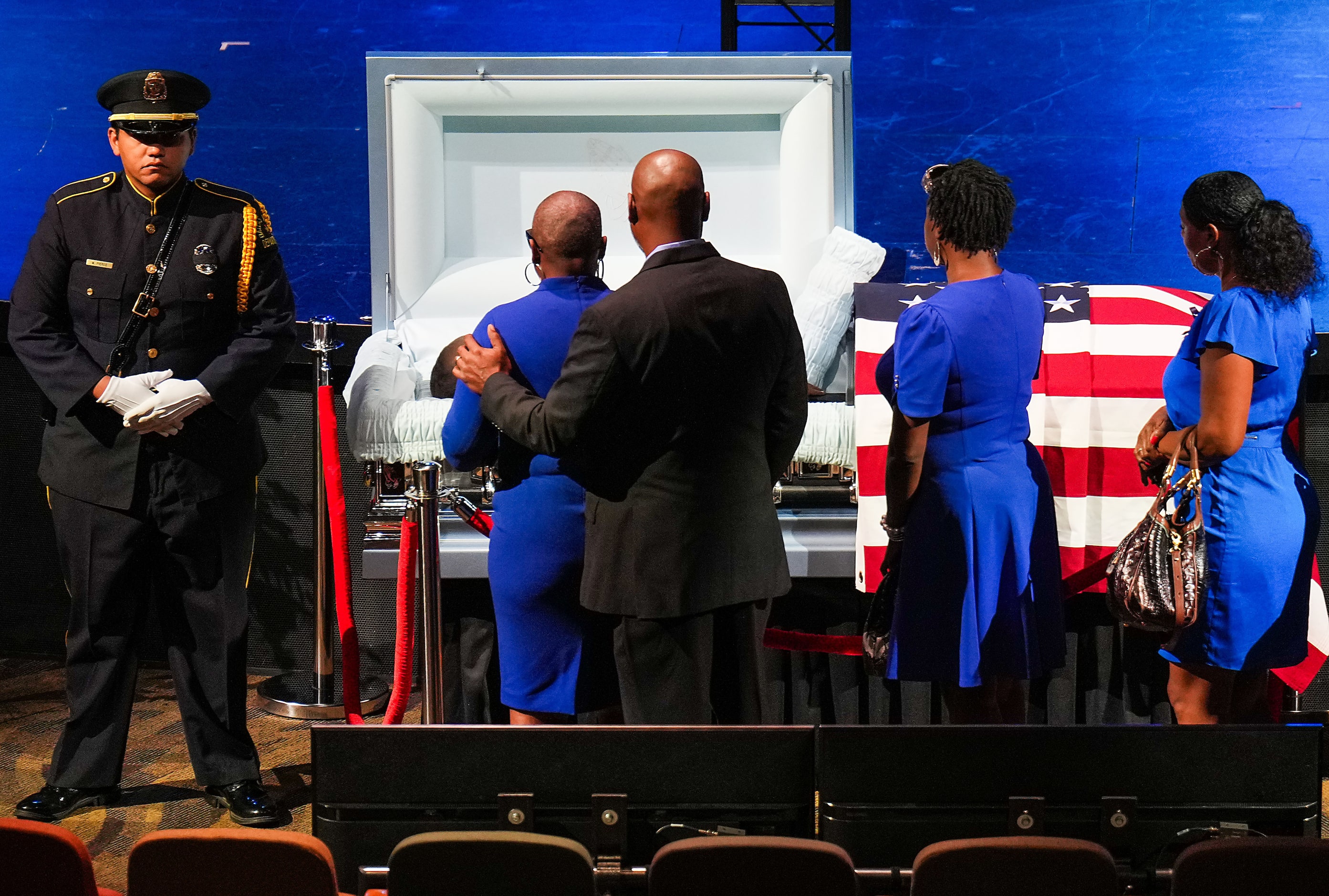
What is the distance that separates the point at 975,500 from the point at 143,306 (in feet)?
5.72

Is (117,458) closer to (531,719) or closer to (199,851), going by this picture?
(531,719)

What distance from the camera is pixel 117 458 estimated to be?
2.56m

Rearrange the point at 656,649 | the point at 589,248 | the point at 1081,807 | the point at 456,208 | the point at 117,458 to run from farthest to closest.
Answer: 1. the point at 456,208
2. the point at 117,458
3. the point at 589,248
4. the point at 656,649
5. the point at 1081,807

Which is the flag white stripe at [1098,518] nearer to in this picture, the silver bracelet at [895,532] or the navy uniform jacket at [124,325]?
the silver bracelet at [895,532]

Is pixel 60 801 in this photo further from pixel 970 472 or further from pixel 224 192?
pixel 970 472

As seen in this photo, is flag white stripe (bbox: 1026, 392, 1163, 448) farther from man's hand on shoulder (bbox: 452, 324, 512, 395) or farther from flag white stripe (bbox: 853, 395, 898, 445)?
man's hand on shoulder (bbox: 452, 324, 512, 395)

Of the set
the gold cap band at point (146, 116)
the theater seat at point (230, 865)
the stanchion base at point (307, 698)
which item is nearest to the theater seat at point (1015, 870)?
the theater seat at point (230, 865)

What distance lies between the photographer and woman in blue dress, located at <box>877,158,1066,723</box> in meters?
2.15

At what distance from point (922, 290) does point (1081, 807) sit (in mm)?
1712

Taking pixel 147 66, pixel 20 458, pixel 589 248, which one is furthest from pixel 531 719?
pixel 147 66

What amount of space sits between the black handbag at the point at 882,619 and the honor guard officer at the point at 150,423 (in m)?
1.32

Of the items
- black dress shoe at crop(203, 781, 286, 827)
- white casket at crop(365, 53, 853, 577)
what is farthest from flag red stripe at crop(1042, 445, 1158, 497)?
black dress shoe at crop(203, 781, 286, 827)

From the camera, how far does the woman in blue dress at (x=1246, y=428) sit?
2.13 m

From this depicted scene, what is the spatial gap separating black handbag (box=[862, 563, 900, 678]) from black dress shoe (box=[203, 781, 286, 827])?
1.31 metres
